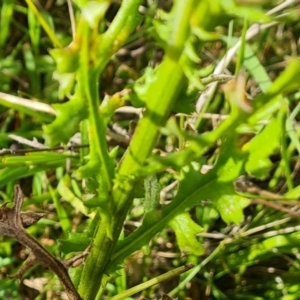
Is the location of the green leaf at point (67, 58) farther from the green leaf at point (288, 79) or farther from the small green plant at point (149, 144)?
the green leaf at point (288, 79)

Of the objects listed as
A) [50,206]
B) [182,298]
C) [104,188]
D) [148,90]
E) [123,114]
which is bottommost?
[182,298]

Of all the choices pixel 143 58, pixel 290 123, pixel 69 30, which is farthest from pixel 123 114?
pixel 290 123

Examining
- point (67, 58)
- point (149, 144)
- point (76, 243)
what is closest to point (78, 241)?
point (76, 243)

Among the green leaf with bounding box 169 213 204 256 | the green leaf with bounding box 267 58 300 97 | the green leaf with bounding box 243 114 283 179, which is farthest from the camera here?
the green leaf with bounding box 169 213 204 256

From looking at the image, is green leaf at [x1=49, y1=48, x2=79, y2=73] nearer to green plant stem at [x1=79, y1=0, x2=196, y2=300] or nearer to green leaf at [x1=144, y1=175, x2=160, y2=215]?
green plant stem at [x1=79, y1=0, x2=196, y2=300]

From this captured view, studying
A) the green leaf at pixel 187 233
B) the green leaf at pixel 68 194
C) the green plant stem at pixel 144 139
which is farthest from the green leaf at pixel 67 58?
the green leaf at pixel 68 194

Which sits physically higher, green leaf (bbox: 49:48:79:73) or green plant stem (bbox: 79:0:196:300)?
green leaf (bbox: 49:48:79:73)

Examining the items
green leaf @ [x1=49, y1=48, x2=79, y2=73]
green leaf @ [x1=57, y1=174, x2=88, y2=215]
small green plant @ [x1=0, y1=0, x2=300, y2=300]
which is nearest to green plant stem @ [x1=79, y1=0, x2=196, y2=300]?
small green plant @ [x1=0, y1=0, x2=300, y2=300]

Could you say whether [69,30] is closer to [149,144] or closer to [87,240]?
[87,240]
